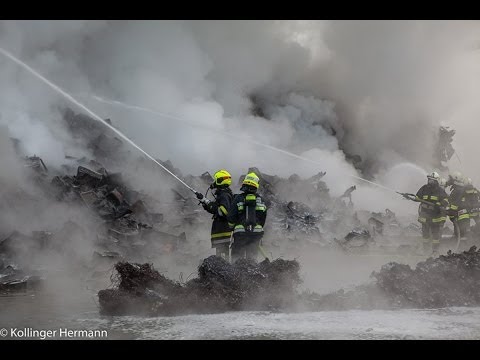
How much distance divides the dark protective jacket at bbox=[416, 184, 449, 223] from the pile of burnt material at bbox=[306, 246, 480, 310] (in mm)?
3951

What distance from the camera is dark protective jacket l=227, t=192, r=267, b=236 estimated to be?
7.18 m

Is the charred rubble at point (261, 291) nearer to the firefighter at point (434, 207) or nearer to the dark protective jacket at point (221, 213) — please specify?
the dark protective jacket at point (221, 213)

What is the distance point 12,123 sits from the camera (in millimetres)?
12930

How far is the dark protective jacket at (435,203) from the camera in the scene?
36.5 ft

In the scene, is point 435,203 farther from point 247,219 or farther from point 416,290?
point 247,219

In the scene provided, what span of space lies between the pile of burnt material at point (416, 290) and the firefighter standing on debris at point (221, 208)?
1749 mm

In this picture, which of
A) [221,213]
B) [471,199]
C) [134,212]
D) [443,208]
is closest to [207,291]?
[221,213]

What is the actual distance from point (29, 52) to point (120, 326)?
42.3 feet

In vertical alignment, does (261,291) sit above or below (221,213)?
below

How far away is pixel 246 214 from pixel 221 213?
412 millimetres

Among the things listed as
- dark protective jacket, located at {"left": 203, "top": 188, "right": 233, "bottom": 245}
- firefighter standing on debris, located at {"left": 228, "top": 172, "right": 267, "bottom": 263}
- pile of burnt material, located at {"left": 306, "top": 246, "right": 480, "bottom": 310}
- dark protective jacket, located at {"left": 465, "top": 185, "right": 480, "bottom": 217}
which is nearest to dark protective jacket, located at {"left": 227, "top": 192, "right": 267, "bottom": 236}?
firefighter standing on debris, located at {"left": 228, "top": 172, "right": 267, "bottom": 263}

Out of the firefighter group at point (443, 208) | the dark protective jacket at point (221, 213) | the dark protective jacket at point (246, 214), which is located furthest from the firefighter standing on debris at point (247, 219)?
the firefighter group at point (443, 208)

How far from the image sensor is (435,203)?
439 inches

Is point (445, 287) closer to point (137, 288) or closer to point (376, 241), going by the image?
point (137, 288)
